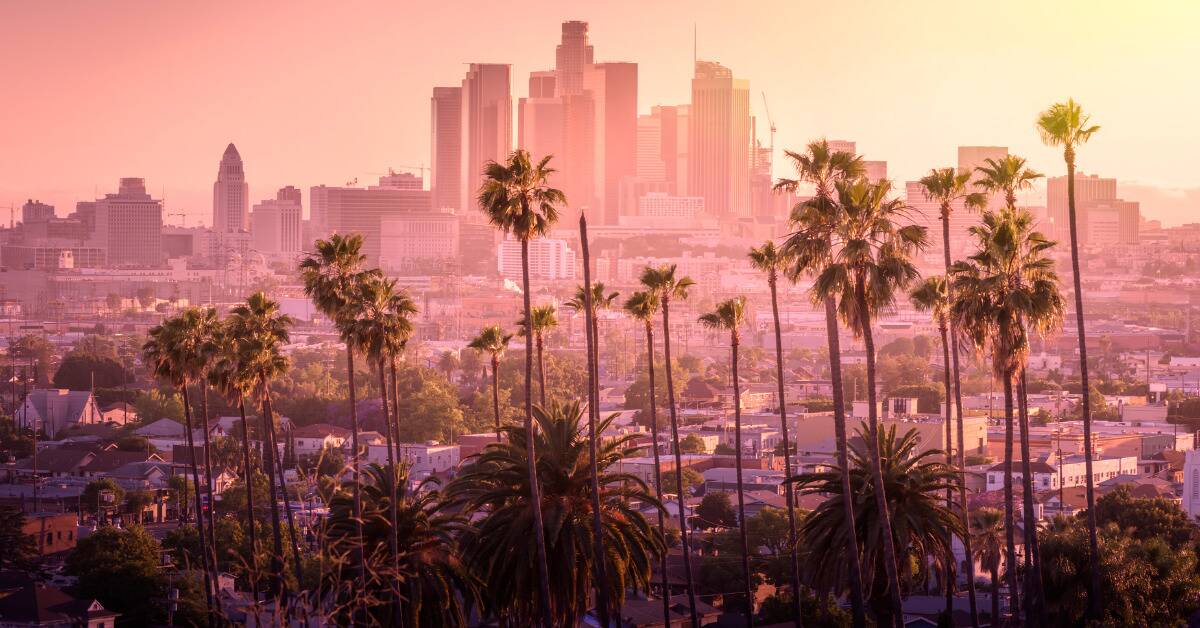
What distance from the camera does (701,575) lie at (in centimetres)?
5941

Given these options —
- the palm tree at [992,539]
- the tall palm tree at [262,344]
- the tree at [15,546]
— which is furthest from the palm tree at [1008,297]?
the tree at [15,546]

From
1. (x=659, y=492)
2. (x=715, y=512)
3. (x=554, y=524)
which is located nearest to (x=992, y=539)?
(x=659, y=492)

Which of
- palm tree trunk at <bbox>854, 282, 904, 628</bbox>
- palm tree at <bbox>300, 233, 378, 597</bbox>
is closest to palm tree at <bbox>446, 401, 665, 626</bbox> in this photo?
palm tree trunk at <bbox>854, 282, 904, 628</bbox>

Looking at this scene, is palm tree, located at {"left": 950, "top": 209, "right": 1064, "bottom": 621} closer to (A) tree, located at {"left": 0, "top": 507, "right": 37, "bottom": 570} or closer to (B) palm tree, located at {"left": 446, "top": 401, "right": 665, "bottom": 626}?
(B) palm tree, located at {"left": 446, "top": 401, "right": 665, "bottom": 626}

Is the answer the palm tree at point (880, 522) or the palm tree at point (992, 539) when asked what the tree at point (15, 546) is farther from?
the palm tree at point (880, 522)

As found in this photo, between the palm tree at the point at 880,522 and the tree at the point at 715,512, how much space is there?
41267 mm

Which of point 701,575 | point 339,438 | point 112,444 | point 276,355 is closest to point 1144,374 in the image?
point 339,438

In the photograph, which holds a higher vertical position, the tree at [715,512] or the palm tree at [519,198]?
the palm tree at [519,198]

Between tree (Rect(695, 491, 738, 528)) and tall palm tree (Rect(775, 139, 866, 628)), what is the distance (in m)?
42.0

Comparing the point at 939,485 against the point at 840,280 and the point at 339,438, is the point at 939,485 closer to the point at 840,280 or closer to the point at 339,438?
the point at 840,280

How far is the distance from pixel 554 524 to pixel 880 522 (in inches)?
239

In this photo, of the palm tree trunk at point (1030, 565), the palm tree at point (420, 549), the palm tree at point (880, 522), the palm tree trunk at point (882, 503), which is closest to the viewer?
the palm tree trunk at point (882, 503)

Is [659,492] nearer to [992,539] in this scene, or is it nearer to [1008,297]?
Answer: [992,539]

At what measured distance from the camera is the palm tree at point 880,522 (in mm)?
33156
